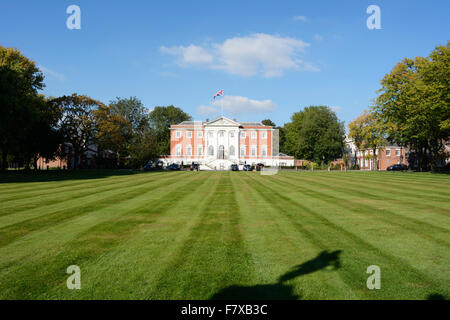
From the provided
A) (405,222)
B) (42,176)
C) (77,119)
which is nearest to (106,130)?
(77,119)

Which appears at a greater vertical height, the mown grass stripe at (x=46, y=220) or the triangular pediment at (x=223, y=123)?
the triangular pediment at (x=223, y=123)

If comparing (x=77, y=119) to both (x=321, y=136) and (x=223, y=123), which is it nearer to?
(x=223, y=123)

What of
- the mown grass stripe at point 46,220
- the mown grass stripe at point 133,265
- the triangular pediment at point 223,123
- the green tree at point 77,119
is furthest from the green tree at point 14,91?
the triangular pediment at point 223,123

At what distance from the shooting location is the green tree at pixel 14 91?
2914cm

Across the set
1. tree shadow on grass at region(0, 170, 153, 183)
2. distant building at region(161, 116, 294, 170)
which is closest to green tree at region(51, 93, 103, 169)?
tree shadow on grass at region(0, 170, 153, 183)

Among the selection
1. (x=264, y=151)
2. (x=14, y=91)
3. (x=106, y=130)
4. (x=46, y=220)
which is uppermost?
(x=14, y=91)

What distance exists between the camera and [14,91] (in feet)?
99.5

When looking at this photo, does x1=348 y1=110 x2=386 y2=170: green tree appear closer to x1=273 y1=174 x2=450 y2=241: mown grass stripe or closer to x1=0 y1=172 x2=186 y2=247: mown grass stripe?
x1=273 y1=174 x2=450 y2=241: mown grass stripe

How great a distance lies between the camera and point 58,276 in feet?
15.9

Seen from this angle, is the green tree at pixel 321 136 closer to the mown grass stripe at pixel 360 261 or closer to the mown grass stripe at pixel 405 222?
the mown grass stripe at pixel 405 222

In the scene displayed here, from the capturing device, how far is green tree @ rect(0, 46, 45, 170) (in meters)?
29.1

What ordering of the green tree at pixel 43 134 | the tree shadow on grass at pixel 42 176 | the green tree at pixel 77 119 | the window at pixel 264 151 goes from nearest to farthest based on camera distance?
the tree shadow on grass at pixel 42 176 < the green tree at pixel 43 134 < the green tree at pixel 77 119 < the window at pixel 264 151

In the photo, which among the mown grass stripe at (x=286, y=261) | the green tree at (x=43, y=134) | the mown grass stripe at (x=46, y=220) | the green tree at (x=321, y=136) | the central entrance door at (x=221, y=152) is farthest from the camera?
the central entrance door at (x=221, y=152)
